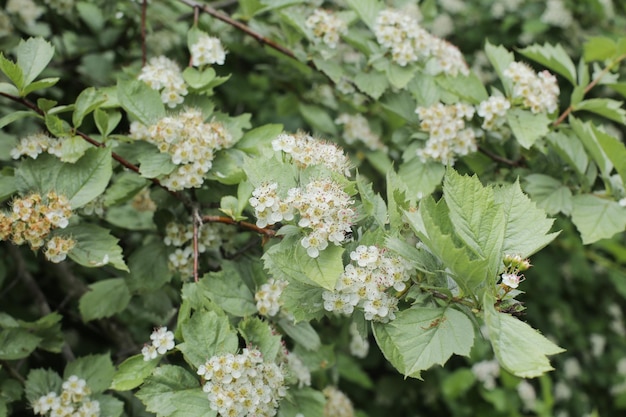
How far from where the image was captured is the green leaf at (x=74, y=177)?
184cm

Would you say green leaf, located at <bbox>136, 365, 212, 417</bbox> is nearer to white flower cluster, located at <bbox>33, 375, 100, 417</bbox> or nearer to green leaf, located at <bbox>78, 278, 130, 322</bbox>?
white flower cluster, located at <bbox>33, 375, 100, 417</bbox>

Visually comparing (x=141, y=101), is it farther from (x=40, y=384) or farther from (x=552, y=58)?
(x=552, y=58)

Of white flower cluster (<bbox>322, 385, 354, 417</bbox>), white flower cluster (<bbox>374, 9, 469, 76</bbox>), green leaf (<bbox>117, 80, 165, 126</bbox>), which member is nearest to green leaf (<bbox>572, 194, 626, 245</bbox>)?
white flower cluster (<bbox>374, 9, 469, 76</bbox>)

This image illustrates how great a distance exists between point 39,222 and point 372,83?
1227 millimetres

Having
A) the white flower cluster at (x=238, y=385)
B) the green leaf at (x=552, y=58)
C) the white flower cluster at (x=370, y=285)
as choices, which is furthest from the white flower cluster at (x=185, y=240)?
the green leaf at (x=552, y=58)

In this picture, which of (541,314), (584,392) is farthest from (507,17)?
(584,392)

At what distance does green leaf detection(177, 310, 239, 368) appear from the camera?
5.33 feet

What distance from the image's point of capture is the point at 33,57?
189 cm

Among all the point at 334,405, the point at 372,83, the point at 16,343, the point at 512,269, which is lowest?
the point at 334,405

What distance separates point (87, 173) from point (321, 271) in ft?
2.58

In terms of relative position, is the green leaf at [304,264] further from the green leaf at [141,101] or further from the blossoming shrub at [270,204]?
the green leaf at [141,101]

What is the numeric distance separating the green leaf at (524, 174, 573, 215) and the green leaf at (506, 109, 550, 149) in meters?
0.14

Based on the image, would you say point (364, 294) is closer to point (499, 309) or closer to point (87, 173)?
point (499, 309)

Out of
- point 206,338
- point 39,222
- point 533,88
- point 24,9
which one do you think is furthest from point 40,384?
point 533,88
